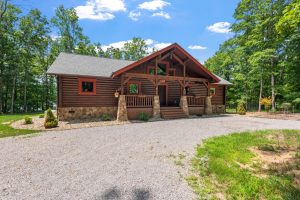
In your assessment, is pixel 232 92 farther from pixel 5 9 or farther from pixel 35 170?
pixel 5 9

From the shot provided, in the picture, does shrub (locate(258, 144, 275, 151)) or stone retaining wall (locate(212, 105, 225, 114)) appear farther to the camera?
stone retaining wall (locate(212, 105, 225, 114))

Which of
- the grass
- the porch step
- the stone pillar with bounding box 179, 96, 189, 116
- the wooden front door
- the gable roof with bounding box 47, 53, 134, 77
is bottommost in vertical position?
the grass

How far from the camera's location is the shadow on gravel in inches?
113

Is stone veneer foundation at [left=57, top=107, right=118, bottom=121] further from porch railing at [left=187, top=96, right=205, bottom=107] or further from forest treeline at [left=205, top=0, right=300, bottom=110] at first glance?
forest treeline at [left=205, top=0, right=300, bottom=110]

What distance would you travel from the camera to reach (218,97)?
1823 centimetres

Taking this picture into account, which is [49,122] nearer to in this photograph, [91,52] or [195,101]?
[195,101]

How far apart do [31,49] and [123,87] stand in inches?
797

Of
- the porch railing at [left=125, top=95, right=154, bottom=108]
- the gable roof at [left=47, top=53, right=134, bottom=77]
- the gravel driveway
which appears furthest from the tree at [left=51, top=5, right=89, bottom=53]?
the gravel driveway

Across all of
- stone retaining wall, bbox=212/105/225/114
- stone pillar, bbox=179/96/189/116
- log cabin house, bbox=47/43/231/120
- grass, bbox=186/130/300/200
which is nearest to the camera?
grass, bbox=186/130/300/200

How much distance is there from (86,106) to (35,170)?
27.8 ft

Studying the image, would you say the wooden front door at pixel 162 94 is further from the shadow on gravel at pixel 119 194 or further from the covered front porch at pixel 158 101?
the shadow on gravel at pixel 119 194

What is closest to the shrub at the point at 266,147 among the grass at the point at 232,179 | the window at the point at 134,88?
the grass at the point at 232,179

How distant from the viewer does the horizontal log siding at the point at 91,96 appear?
11.6 metres

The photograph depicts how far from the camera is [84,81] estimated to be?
39.6ft
